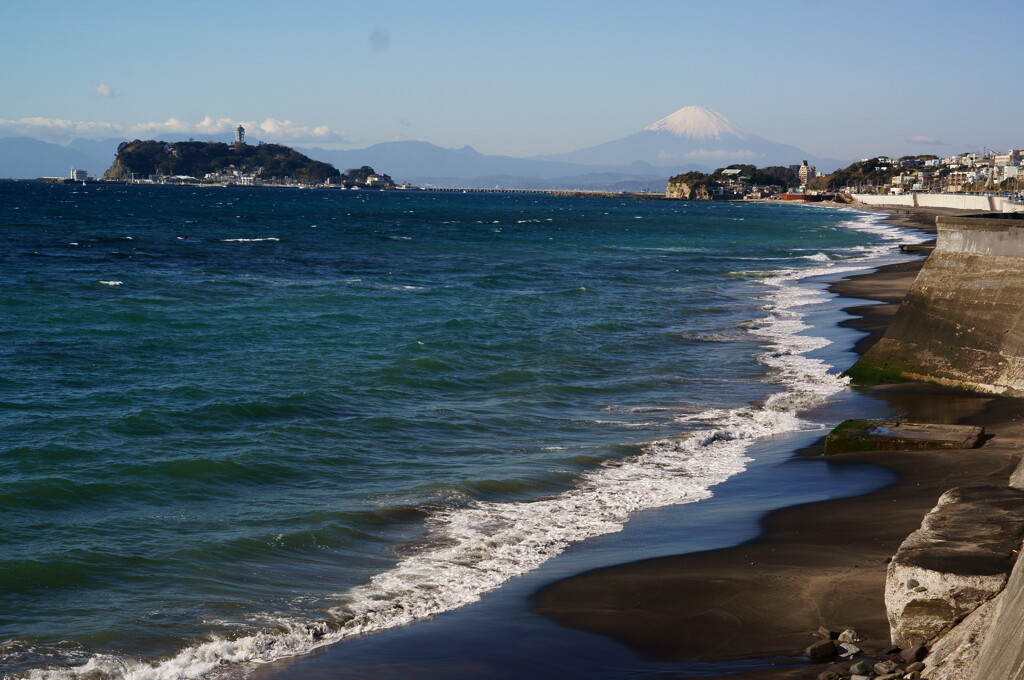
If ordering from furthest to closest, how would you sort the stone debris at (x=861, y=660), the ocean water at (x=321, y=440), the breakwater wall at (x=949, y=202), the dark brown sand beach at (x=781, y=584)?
1. the breakwater wall at (x=949, y=202)
2. the ocean water at (x=321, y=440)
3. the dark brown sand beach at (x=781, y=584)
4. the stone debris at (x=861, y=660)

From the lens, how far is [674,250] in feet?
230

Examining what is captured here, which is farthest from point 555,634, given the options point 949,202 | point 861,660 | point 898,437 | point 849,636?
point 949,202

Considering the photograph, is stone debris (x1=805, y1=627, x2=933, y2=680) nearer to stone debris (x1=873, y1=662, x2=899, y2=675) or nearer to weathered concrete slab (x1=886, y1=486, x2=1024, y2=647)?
stone debris (x1=873, y1=662, x2=899, y2=675)

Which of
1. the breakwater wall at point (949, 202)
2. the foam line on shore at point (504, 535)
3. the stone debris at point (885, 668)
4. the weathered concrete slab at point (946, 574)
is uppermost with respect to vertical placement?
the breakwater wall at point (949, 202)

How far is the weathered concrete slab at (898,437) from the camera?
44.8 feet

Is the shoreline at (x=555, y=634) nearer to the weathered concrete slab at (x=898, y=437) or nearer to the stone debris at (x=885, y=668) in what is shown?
the stone debris at (x=885, y=668)

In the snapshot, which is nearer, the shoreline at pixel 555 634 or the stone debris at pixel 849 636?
the stone debris at pixel 849 636

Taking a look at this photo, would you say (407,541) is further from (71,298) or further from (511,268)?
(511,268)

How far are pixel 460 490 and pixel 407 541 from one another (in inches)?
76.8

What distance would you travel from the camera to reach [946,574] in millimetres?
7199

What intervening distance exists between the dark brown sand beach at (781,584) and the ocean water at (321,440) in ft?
4.44

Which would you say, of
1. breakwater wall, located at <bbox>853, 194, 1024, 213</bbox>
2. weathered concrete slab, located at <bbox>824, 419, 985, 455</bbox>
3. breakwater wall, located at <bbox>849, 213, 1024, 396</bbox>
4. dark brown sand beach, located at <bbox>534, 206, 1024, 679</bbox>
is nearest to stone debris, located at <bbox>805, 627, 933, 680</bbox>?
dark brown sand beach, located at <bbox>534, 206, 1024, 679</bbox>

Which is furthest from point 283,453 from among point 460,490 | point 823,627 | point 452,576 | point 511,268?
point 511,268

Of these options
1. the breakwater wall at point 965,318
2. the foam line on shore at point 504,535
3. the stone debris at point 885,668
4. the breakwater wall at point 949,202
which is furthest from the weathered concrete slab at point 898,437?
the breakwater wall at point 949,202
